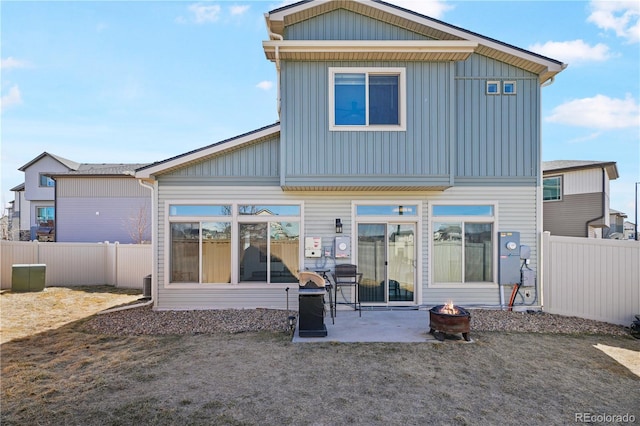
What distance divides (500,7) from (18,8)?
35.0 ft

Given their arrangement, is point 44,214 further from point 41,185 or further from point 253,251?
point 253,251

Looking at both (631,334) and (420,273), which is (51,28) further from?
(631,334)

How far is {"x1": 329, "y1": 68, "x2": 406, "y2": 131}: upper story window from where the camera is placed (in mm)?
7539

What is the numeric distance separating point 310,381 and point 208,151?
18.4ft

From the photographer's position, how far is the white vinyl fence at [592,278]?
22.1 feet

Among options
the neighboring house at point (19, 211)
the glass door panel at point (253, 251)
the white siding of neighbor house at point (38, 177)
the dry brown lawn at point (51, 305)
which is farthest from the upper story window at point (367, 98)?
the neighboring house at point (19, 211)

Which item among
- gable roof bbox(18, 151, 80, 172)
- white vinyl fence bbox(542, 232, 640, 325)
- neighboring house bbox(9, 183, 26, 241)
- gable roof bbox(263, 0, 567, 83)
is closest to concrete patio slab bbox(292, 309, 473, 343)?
white vinyl fence bbox(542, 232, 640, 325)

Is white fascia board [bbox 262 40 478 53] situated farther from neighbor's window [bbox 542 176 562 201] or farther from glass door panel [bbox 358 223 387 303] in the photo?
neighbor's window [bbox 542 176 562 201]

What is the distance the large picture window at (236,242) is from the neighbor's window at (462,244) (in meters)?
3.36

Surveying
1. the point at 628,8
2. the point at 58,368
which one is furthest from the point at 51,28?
the point at 628,8

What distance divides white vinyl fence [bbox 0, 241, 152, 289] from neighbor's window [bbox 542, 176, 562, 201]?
20.3 meters

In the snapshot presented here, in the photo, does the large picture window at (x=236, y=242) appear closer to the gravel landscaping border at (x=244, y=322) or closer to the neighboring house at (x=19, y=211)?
the gravel landscaping border at (x=244, y=322)

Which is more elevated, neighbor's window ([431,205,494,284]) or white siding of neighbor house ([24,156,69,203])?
white siding of neighbor house ([24,156,69,203])

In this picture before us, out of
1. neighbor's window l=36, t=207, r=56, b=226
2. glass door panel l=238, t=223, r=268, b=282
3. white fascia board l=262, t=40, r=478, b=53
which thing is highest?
white fascia board l=262, t=40, r=478, b=53
